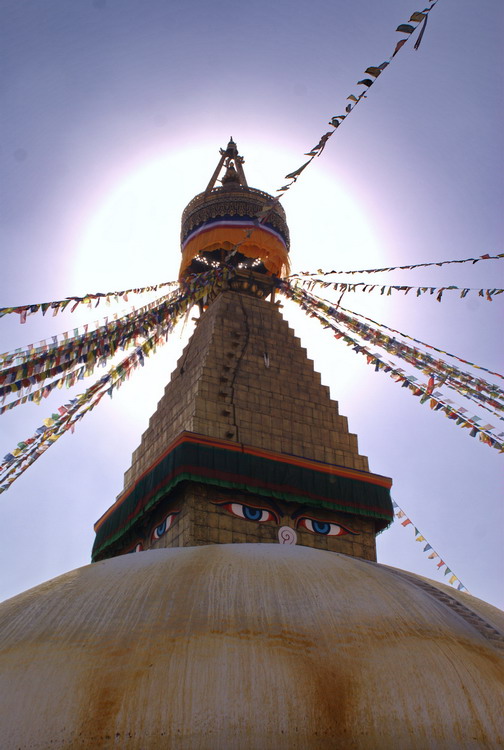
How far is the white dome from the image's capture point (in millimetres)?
3566

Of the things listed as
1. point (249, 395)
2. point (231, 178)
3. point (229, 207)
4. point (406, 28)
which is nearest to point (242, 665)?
point (406, 28)

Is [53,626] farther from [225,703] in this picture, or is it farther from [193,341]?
[193,341]

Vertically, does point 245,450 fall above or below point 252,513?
above

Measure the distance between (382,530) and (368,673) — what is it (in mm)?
5906

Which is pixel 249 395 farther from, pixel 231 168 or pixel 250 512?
pixel 231 168

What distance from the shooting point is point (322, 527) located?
29.8 feet

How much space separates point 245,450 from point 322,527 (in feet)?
4.87

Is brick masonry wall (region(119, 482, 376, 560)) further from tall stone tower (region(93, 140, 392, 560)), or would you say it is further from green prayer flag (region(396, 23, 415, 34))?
green prayer flag (region(396, 23, 415, 34))

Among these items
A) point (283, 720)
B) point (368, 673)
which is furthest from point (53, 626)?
point (368, 673)

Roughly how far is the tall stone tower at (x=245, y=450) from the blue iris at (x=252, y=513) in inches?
0.5

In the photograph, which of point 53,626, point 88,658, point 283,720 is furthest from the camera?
point 53,626

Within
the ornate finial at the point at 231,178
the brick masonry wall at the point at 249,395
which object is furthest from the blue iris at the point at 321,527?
the ornate finial at the point at 231,178

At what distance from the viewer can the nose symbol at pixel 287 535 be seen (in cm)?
864

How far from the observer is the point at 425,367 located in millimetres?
9508
